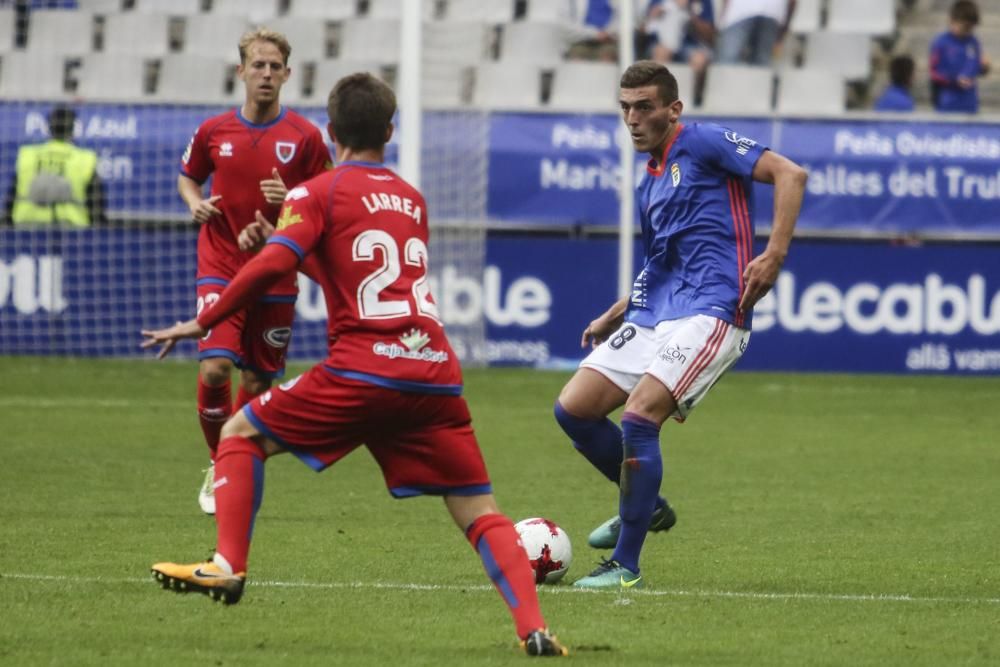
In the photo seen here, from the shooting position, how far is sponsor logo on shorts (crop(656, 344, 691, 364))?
7316 millimetres

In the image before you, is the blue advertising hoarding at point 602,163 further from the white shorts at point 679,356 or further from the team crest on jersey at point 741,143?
the team crest on jersey at point 741,143

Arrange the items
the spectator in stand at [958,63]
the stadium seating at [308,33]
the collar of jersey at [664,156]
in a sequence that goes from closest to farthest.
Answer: the collar of jersey at [664,156], the spectator in stand at [958,63], the stadium seating at [308,33]

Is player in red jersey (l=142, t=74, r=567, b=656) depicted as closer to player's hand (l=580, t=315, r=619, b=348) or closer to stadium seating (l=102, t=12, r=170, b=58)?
player's hand (l=580, t=315, r=619, b=348)

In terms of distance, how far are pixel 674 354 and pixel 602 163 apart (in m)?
11.4

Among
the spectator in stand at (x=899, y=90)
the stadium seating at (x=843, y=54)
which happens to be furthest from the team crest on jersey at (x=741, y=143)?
the stadium seating at (x=843, y=54)

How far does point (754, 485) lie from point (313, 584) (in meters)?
4.26

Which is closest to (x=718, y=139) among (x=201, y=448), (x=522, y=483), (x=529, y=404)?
(x=522, y=483)

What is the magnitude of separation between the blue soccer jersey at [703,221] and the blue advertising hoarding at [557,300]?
10510mm

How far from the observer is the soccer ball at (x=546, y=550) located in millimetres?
7328

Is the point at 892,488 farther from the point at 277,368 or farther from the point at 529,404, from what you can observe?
the point at 529,404

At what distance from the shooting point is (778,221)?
7156mm

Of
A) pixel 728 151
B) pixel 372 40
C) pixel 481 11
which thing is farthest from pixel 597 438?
pixel 481 11

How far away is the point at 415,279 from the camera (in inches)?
228

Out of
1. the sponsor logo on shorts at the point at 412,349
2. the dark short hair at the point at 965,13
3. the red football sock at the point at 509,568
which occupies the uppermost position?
the dark short hair at the point at 965,13
